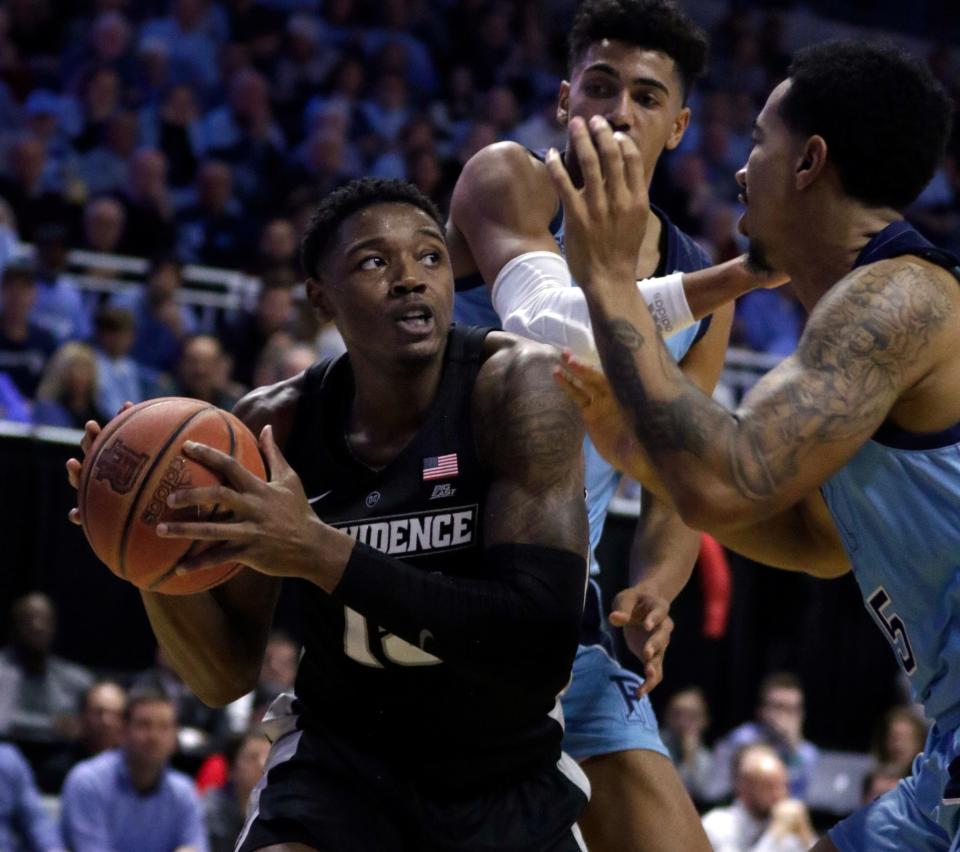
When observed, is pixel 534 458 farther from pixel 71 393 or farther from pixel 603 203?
pixel 71 393

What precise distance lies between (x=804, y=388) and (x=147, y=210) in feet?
26.6

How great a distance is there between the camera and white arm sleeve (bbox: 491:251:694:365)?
3.87 metres

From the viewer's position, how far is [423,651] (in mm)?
3426

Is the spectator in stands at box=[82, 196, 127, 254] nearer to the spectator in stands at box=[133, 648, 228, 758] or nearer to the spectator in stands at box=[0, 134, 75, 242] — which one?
the spectator in stands at box=[0, 134, 75, 242]

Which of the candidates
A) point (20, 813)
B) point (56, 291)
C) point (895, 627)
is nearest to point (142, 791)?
point (20, 813)

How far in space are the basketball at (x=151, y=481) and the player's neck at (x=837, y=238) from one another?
1.17 m

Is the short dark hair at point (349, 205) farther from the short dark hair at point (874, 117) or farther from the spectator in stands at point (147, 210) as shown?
the spectator in stands at point (147, 210)

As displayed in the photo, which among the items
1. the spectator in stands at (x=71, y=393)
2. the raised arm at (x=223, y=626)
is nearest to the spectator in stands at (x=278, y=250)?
the spectator in stands at (x=71, y=393)

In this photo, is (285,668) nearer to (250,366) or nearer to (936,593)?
(250,366)

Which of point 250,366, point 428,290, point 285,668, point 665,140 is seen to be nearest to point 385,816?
point 428,290

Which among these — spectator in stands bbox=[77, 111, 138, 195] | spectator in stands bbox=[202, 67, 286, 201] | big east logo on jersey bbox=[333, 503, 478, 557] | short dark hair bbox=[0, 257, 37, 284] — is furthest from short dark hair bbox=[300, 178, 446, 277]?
spectator in stands bbox=[202, 67, 286, 201]

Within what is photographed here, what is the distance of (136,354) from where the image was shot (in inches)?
371

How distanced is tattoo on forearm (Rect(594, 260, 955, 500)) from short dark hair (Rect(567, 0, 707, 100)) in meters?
1.56

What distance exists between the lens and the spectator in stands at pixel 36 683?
788 centimetres
